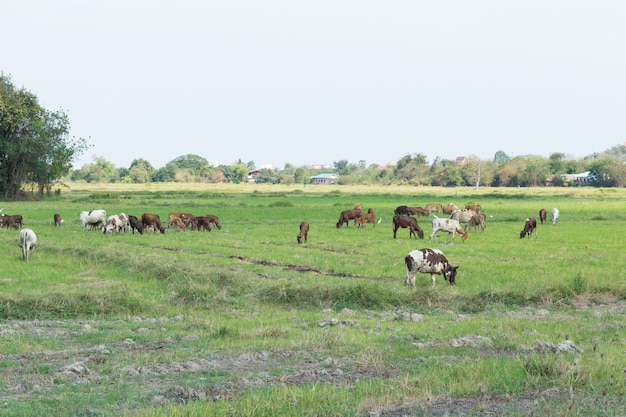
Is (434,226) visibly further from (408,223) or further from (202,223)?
(202,223)

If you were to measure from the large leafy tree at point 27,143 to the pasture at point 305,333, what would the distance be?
4486 centimetres

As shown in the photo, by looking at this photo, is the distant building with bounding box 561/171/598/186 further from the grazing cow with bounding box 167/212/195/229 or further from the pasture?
the pasture

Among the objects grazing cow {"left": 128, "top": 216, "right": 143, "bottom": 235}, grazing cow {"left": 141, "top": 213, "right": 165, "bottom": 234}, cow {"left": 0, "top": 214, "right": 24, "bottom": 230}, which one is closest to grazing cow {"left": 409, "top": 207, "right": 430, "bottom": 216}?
grazing cow {"left": 141, "top": 213, "right": 165, "bottom": 234}

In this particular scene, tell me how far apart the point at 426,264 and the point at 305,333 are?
20.3ft

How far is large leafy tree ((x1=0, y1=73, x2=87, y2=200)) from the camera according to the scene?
64.3 m

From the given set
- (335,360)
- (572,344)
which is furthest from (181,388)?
(572,344)

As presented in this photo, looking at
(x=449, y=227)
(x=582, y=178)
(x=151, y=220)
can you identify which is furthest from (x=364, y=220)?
(x=582, y=178)

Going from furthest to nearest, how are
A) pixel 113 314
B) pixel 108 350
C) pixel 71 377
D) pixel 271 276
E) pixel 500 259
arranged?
pixel 500 259, pixel 271 276, pixel 113 314, pixel 108 350, pixel 71 377

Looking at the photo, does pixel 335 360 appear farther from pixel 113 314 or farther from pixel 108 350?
pixel 113 314

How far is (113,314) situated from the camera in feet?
44.4

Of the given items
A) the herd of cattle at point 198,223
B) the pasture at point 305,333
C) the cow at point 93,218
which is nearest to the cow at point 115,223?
the herd of cattle at point 198,223

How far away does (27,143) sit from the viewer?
65625mm

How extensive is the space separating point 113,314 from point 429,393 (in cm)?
808

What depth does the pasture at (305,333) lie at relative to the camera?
24.2 ft
